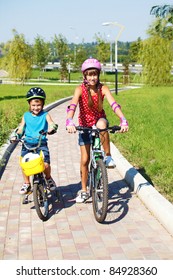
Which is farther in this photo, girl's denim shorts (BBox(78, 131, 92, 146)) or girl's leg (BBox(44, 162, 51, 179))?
girl's denim shorts (BBox(78, 131, 92, 146))

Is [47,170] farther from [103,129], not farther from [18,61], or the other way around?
[18,61]

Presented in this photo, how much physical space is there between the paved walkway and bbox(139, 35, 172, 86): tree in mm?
28251

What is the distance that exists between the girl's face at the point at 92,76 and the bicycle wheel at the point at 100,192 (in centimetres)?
97

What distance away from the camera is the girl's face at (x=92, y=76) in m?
5.32

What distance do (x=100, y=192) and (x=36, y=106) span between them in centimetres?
130

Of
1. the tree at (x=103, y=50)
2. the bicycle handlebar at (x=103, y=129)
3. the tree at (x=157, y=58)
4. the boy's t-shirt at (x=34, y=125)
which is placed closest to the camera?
the bicycle handlebar at (x=103, y=129)

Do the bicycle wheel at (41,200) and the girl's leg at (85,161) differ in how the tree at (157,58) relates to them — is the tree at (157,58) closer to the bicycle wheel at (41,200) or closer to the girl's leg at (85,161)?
the girl's leg at (85,161)

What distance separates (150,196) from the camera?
5.66 m

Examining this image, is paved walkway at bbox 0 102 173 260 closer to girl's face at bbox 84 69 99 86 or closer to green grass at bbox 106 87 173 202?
green grass at bbox 106 87 173 202

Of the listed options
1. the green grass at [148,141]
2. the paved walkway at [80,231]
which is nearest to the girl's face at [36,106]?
the paved walkway at [80,231]

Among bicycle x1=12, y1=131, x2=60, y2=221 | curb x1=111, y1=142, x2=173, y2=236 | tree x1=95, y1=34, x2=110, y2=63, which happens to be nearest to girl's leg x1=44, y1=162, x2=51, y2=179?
bicycle x1=12, y1=131, x2=60, y2=221

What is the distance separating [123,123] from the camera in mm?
5062

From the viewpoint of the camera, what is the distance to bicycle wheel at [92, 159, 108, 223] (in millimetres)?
4910
